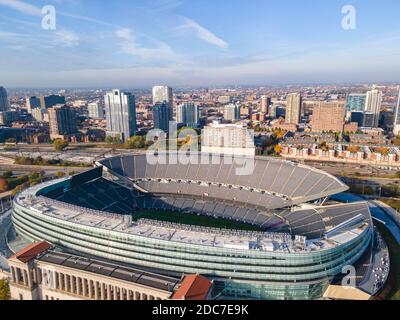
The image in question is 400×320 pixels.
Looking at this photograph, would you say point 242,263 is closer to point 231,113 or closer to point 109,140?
point 109,140

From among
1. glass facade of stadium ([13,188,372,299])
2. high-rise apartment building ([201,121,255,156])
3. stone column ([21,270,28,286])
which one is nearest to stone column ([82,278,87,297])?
glass facade of stadium ([13,188,372,299])

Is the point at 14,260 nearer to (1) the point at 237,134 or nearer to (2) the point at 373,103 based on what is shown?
(1) the point at 237,134

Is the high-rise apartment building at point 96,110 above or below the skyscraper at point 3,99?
below

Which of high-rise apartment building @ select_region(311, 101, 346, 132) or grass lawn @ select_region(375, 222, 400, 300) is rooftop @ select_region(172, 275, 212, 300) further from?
high-rise apartment building @ select_region(311, 101, 346, 132)

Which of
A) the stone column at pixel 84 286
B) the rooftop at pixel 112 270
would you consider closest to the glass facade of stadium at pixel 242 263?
the rooftop at pixel 112 270

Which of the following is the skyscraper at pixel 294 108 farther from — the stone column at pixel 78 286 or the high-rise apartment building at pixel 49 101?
the high-rise apartment building at pixel 49 101
